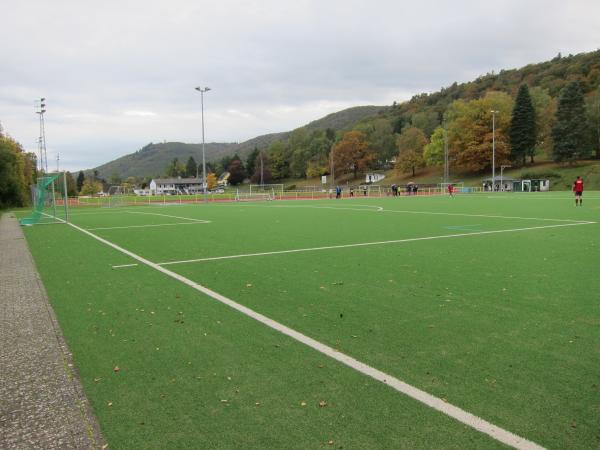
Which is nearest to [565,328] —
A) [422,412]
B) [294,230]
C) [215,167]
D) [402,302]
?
[402,302]

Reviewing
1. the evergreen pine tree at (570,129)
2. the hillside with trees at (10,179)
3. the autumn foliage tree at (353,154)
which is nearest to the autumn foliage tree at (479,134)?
the evergreen pine tree at (570,129)

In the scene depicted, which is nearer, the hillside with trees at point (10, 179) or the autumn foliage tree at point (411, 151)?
the hillside with trees at point (10, 179)

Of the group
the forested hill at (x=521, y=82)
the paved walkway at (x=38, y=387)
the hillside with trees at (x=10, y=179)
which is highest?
the forested hill at (x=521, y=82)

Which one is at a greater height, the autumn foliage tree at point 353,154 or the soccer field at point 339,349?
the autumn foliage tree at point 353,154

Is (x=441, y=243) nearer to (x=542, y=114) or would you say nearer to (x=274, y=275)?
(x=274, y=275)

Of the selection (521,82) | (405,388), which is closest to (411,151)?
Result: (521,82)

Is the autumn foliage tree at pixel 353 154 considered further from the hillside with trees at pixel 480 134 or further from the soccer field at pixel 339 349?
the soccer field at pixel 339 349

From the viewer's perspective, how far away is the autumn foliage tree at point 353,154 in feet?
388

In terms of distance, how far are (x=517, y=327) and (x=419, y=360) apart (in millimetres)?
1562

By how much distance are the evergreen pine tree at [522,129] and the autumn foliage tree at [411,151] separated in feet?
64.0

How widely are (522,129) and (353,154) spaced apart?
44319 mm

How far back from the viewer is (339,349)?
15.2ft

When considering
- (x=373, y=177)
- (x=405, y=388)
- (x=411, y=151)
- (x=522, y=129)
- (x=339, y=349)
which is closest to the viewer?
(x=405, y=388)

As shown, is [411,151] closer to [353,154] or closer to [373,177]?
[373,177]
